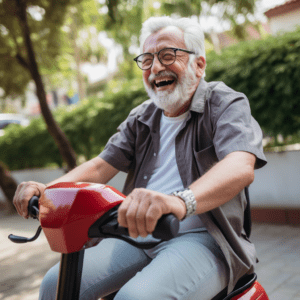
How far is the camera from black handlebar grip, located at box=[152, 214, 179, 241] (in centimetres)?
108

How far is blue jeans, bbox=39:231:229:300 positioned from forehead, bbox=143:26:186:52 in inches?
34.9

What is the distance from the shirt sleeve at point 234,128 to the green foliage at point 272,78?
3134mm

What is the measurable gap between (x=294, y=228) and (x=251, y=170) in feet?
12.1

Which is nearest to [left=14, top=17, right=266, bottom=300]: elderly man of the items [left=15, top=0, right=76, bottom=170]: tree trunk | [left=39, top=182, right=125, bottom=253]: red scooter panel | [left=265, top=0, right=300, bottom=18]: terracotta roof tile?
[left=39, top=182, right=125, bottom=253]: red scooter panel

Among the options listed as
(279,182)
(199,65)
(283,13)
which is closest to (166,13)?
(283,13)

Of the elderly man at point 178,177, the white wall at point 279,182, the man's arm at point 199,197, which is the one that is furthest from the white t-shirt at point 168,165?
the white wall at point 279,182

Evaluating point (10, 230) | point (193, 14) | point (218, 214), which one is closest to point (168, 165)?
point (218, 214)

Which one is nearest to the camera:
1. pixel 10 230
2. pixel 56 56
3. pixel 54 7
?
pixel 10 230

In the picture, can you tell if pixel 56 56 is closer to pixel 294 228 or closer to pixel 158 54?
pixel 294 228

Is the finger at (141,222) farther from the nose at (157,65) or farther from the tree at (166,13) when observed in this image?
the tree at (166,13)

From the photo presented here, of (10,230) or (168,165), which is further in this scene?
(10,230)

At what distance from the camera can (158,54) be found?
183 cm

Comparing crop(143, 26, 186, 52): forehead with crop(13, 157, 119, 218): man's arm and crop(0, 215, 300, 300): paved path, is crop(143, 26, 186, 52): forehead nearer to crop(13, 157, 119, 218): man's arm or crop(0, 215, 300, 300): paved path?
crop(13, 157, 119, 218): man's arm

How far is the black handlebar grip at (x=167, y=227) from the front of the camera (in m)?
1.08
